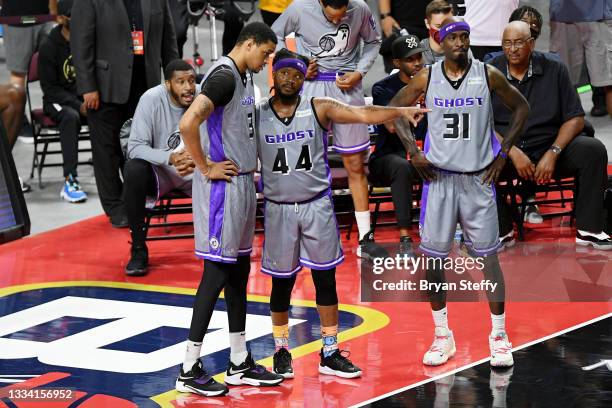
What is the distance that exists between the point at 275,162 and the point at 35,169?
6186mm

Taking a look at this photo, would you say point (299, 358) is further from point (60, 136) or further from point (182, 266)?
point (60, 136)

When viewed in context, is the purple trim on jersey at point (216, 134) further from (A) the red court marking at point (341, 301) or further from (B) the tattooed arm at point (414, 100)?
(A) the red court marking at point (341, 301)

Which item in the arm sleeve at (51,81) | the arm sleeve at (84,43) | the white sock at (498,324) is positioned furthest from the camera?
the arm sleeve at (51,81)

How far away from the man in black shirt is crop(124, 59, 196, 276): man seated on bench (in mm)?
1008

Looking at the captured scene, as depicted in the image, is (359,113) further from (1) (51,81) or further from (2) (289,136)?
(1) (51,81)

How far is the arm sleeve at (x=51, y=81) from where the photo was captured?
10.4 metres

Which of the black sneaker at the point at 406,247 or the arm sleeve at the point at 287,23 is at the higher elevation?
the arm sleeve at the point at 287,23

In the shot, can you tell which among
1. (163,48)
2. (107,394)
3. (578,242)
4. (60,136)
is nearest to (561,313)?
(578,242)

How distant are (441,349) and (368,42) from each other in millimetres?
3119

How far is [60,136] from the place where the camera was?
10.4 meters

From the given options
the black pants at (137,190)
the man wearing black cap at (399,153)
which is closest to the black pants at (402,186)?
the man wearing black cap at (399,153)

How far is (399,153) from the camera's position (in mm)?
8594

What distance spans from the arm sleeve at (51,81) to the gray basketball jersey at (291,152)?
16.1 ft

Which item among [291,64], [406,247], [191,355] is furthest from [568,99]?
[191,355]
